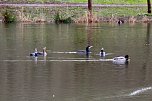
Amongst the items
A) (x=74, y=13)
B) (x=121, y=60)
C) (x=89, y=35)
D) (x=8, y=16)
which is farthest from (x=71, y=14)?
(x=121, y=60)

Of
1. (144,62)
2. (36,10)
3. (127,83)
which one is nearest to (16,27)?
(36,10)

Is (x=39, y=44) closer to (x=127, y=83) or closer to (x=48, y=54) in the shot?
(x=48, y=54)

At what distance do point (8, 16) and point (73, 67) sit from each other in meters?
43.5

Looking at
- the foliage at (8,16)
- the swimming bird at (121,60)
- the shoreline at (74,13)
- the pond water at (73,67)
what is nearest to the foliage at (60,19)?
the shoreline at (74,13)

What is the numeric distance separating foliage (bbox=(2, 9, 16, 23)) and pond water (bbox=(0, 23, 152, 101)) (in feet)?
41.1

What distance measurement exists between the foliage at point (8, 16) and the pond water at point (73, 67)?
12542mm

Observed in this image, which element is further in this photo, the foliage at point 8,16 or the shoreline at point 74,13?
the shoreline at point 74,13

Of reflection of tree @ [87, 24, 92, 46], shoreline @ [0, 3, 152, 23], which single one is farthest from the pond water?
shoreline @ [0, 3, 152, 23]

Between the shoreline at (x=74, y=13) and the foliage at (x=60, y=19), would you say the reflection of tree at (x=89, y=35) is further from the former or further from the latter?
the shoreline at (x=74, y=13)

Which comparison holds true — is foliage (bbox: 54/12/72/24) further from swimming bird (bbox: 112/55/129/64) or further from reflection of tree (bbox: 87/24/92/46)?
swimming bird (bbox: 112/55/129/64)

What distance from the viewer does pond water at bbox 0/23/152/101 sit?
3123 centimetres

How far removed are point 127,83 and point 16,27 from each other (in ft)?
135

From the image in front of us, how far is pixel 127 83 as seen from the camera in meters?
34.6

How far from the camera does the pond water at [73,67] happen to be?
1230 inches
